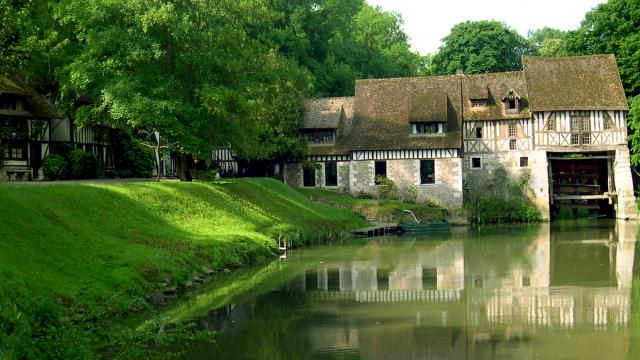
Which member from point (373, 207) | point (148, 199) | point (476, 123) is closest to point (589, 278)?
point (148, 199)

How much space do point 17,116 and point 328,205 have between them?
18872 millimetres

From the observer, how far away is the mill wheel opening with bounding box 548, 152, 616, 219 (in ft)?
162

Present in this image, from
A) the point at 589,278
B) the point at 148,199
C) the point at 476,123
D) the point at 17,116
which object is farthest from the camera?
the point at 476,123

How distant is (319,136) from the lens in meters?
52.4

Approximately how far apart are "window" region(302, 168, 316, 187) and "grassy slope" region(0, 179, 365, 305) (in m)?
14.2

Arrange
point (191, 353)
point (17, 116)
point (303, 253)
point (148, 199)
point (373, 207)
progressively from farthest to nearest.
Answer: point (373, 207), point (17, 116), point (303, 253), point (148, 199), point (191, 353)

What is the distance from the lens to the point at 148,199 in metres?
28.4

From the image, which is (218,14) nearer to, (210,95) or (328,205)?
(210,95)

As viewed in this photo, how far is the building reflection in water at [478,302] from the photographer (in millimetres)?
14562

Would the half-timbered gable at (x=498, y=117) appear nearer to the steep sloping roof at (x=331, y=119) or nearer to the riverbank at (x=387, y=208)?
the riverbank at (x=387, y=208)

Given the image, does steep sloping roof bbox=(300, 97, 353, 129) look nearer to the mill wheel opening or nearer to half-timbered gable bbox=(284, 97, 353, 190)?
half-timbered gable bbox=(284, 97, 353, 190)

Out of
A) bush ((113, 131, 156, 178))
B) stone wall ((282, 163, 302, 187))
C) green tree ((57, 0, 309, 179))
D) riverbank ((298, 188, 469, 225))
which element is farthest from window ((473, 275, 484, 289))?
stone wall ((282, 163, 302, 187))

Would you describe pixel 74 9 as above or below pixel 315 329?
above

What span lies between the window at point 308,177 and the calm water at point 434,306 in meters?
20.4
